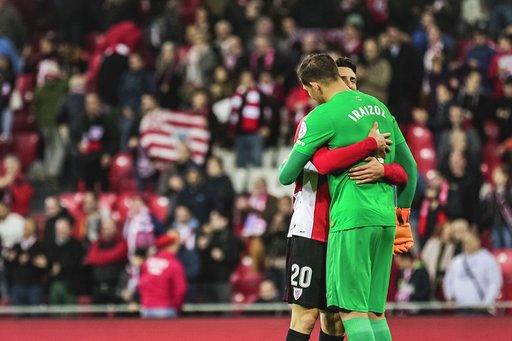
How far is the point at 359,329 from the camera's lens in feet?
23.1

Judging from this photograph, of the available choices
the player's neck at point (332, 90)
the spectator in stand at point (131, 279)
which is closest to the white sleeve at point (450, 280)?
the spectator in stand at point (131, 279)

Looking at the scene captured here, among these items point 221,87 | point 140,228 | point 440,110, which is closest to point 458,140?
point 440,110

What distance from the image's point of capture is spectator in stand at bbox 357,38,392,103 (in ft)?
56.2

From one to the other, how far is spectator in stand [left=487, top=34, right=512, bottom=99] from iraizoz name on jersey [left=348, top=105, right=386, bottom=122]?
1025cm

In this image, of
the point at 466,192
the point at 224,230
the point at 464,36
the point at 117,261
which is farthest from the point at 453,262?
the point at 464,36

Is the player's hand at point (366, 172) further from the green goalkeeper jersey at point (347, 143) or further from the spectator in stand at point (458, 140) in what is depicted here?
the spectator in stand at point (458, 140)

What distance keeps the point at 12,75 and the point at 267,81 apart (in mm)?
4145

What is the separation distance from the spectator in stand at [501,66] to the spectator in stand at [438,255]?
3843mm

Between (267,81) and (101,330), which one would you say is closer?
(101,330)

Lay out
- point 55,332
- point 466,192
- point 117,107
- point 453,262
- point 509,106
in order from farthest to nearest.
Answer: point 117,107 → point 509,106 → point 466,192 → point 453,262 → point 55,332

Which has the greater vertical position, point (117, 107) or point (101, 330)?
point (117, 107)

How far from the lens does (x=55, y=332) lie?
1098cm

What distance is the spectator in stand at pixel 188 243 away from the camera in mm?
14641

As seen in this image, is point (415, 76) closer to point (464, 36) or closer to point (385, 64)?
point (385, 64)
